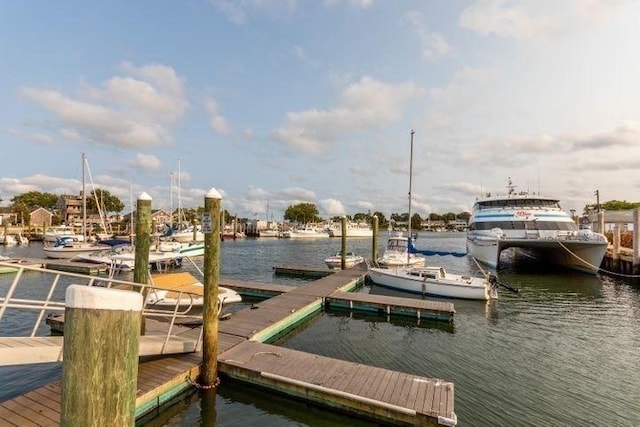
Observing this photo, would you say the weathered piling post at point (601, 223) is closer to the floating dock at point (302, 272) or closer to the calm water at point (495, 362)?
the calm water at point (495, 362)

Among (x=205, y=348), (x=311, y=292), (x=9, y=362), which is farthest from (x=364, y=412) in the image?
(x=311, y=292)

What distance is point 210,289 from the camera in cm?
853

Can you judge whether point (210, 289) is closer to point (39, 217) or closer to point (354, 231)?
point (354, 231)

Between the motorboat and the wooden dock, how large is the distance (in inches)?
431

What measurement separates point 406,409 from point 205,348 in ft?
15.3

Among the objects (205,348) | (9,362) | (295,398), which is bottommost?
(295,398)

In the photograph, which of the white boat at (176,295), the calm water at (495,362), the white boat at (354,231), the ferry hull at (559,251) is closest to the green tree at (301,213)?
the white boat at (354,231)

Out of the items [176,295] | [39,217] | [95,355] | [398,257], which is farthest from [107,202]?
[95,355]

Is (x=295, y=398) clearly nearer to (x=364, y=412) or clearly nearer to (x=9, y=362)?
(x=364, y=412)

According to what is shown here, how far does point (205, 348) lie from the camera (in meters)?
8.33

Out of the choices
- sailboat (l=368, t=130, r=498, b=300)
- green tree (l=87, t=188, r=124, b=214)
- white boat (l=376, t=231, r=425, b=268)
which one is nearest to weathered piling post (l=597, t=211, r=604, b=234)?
white boat (l=376, t=231, r=425, b=268)

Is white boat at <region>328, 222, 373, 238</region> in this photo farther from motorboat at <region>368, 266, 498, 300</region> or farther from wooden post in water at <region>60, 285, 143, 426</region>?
wooden post in water at <region>60, 285, 143, 426</region>

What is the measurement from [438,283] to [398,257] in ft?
25.5

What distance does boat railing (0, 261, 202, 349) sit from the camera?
5.30 meters
